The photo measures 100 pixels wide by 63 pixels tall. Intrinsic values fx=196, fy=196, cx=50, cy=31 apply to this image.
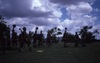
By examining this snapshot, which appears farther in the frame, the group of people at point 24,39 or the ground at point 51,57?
the group of people at point 24,39

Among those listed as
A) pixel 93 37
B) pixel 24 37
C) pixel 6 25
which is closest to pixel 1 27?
pixel 6 25

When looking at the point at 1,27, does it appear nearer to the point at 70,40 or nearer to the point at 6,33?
the point at 6,33

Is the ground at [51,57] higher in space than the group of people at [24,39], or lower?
lower

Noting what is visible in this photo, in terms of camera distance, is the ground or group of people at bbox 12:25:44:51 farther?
group of people at bbox 12:25:44:51

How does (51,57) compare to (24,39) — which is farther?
(24,39)

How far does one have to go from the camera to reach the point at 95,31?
137 meters

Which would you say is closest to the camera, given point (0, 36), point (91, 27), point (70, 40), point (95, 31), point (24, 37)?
point (0, 36)

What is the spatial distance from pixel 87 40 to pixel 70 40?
154 feet

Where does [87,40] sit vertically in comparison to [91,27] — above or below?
below

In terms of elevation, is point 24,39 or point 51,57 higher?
point 24,39

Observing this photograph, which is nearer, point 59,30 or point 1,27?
point 1,27

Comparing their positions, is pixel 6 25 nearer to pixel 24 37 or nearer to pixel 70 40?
pixel 24 37

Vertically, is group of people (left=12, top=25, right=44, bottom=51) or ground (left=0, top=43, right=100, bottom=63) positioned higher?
group of people (left=12, top=25, right=44, bottom=51)

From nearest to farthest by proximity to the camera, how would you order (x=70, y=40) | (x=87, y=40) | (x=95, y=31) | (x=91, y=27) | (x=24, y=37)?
(x=24, y=37) → (x=87, y=40) → (x=91, y=27) → (x=95, y=31) → (x=70, y=40)
